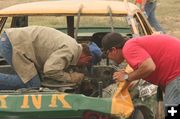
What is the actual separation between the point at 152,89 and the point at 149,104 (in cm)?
19

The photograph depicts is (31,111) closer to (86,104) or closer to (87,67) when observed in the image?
(86,104)

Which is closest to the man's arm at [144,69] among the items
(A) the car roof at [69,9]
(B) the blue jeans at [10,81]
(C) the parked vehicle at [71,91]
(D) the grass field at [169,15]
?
(C) the parked vehicle at [71,91]

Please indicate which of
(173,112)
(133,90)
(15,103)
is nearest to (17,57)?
(15,103)

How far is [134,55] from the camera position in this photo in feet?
13.5

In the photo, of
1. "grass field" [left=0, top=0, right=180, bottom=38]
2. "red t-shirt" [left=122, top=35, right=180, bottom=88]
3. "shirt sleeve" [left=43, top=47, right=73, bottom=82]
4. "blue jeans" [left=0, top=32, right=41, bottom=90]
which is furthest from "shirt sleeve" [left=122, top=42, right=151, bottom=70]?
"grass field" [left=0, top=0, right=180, bottom=38]

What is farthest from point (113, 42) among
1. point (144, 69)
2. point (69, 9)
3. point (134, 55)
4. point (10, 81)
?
point (69, 9)

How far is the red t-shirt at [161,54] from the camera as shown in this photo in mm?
4230

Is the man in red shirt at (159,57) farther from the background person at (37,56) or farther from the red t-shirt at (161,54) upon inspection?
the background person at (37,56)

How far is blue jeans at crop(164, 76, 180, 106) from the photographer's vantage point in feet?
14.0

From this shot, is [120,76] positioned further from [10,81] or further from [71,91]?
[10,81]

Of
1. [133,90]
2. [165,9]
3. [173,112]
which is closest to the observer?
[173,112]

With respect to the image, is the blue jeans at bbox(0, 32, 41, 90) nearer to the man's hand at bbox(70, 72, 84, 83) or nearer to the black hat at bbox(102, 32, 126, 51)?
the man's hand at bbox(70, 72, 84, 83)

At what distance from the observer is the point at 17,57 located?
4625 millimetres

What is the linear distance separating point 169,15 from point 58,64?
13185 millimetres
